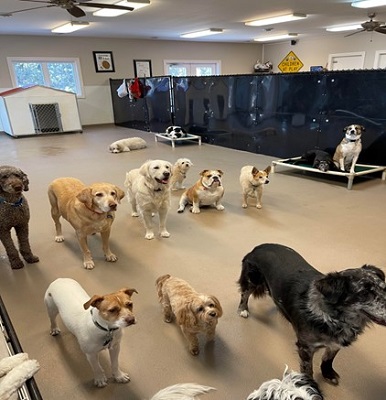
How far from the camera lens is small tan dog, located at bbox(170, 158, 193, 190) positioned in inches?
159

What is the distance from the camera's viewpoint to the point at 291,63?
487 inches

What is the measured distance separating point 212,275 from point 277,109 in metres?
4.06

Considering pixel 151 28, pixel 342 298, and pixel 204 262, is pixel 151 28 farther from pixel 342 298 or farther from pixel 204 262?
pixel 342 298

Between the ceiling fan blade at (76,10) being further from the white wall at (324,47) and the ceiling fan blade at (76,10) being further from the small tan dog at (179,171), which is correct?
the white wall at (324,47)

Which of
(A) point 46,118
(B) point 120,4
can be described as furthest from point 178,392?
(A) point 46,118

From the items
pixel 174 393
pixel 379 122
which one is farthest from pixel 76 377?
pixel 379 122

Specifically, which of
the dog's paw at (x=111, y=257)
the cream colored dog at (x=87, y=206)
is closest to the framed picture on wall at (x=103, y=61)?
the cream colored dog at (x=87, y=206)

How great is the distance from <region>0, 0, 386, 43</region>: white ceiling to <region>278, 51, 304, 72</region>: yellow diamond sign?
85.2 inches

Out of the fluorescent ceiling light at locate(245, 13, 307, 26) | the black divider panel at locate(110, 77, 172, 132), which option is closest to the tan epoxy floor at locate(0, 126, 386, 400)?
the black divider panel at locate(110, 77, 172, 132)

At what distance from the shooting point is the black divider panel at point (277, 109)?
4.34 meters

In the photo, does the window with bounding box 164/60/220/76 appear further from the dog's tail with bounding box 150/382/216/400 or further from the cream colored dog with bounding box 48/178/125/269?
the dog's tail with bounding box 150/382/216/400

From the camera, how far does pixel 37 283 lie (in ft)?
7.38

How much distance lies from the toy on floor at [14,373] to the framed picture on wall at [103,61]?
10.9 metres

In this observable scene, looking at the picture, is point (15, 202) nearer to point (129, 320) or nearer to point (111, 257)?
point (111, 257)
